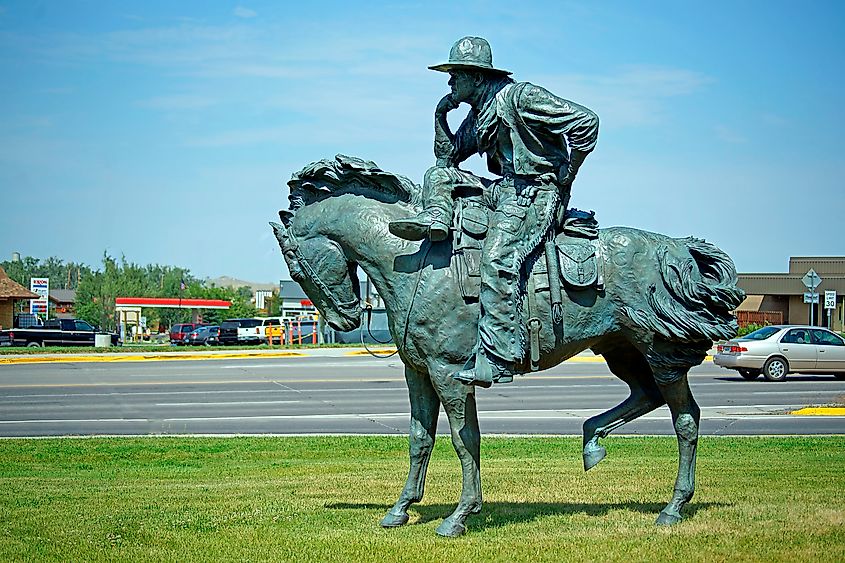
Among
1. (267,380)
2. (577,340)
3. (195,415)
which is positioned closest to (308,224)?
(577,340)

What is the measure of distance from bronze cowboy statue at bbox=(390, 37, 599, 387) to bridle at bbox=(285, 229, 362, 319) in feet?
2.58

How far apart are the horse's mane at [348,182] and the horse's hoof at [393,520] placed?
246 centimetres

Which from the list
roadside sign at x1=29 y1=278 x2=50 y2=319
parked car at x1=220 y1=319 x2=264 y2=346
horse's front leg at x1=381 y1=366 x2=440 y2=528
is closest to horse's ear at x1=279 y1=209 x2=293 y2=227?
horse's front leg at x1=381 y1=366 x2=440 y2=528

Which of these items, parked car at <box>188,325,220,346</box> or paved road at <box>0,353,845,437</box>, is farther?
parked car at <box>188,325,220,346</box>

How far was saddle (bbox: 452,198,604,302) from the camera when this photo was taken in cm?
777

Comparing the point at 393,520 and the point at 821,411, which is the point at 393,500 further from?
the point at 821,411

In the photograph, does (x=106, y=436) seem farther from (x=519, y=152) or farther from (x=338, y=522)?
(x=519, y=152)

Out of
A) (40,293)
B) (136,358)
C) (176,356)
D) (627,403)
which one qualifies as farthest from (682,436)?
(40,293)

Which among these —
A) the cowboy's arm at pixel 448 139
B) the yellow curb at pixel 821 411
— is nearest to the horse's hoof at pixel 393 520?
the cowboy's arm at pixel 448 139

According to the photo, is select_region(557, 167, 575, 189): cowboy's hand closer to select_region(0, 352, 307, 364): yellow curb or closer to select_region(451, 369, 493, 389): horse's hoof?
select_region(451, 369, 493, 389): horse's hoof

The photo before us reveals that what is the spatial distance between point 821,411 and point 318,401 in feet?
31.3

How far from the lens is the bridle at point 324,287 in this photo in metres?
8.18

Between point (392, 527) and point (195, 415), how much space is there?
453 inches

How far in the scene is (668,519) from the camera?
27.0 feet
